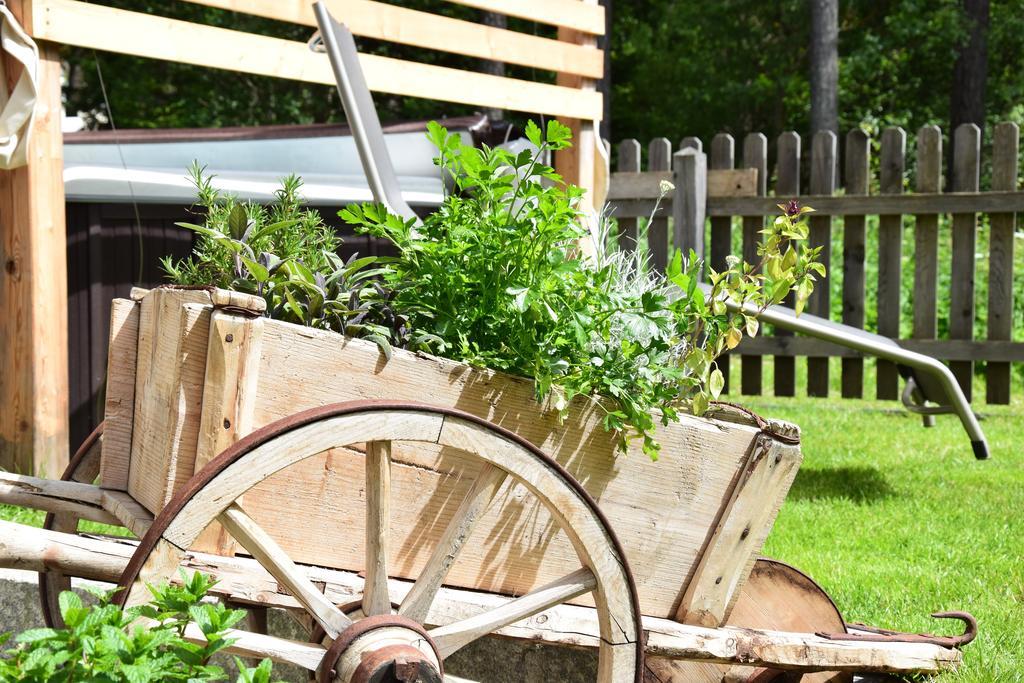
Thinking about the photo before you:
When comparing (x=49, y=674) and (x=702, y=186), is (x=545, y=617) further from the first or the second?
(x=702, y=186)

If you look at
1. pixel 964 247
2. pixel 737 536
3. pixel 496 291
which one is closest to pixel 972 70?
pixel 964 247

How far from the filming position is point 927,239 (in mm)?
6242

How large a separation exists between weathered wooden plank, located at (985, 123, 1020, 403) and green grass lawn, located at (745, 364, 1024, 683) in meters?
0.25

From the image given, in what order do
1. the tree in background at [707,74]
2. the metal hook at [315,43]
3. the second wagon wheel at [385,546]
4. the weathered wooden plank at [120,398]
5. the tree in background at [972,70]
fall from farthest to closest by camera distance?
1. the tree in background at [707,74]
2. the tree in background at [972,70]
3. the metal hook at [315,43]
4. the weathered wooden plank at [120,398]
5. the second wagon wheel at [385,546]

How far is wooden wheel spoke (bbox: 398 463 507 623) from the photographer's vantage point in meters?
1.62

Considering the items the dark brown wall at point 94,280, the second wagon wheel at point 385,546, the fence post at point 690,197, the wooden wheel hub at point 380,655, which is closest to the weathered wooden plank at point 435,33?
the dark brown wall at point 94,280

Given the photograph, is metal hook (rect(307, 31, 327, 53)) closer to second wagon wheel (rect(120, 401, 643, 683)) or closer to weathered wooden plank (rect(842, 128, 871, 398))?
second wagon wheel (rect(120, 401, 643, 683))

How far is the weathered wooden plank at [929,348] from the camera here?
6090mm

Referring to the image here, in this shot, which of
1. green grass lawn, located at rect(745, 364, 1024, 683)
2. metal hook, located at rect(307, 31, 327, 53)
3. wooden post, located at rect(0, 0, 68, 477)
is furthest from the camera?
metal hook, located at rect(307, 31, 327, 53)

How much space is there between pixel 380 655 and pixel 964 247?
5.59 metres

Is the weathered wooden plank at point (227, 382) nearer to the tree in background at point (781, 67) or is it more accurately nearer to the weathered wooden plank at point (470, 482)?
the weathered wooden plank at point (470, 482)

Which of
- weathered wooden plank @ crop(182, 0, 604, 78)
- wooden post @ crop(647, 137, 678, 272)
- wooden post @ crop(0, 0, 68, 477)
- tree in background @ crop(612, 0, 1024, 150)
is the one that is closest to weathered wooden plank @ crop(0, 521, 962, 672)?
wooden post @ crop(0, 0, 68, 477)

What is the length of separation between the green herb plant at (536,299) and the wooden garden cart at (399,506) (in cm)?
6

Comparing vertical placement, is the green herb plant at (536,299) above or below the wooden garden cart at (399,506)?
above
